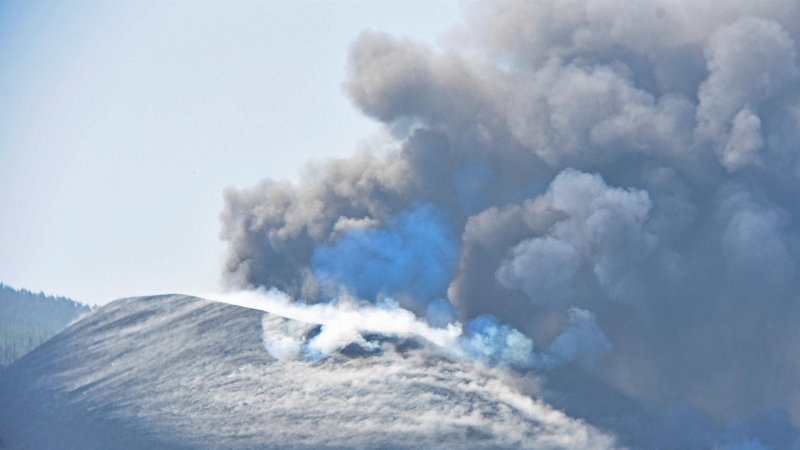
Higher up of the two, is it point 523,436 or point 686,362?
point 686,362

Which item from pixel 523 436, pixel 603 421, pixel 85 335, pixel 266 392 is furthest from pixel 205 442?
pixel 85 335

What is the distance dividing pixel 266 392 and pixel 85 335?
151 feet

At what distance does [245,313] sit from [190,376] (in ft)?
32.2

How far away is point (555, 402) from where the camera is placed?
3206 inches

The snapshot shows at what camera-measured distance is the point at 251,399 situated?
293ft

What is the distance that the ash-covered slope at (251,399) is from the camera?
78.2 meters

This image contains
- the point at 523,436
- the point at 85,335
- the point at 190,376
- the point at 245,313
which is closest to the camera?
the point at 523,436

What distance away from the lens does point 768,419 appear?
255ft

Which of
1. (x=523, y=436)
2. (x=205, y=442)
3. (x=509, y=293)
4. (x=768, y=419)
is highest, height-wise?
(x=509, y=293)

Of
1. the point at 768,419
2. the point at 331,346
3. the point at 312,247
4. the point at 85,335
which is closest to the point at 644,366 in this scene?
the point at 768,419

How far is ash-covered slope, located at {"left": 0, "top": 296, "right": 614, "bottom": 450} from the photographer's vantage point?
3081 inches

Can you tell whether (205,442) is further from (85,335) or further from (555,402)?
(85,335)

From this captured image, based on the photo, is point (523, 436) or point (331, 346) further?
point (331, 346)

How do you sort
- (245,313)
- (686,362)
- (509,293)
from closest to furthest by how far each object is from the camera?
1. (686,362)
2. (509,293)
3. (245,313)
